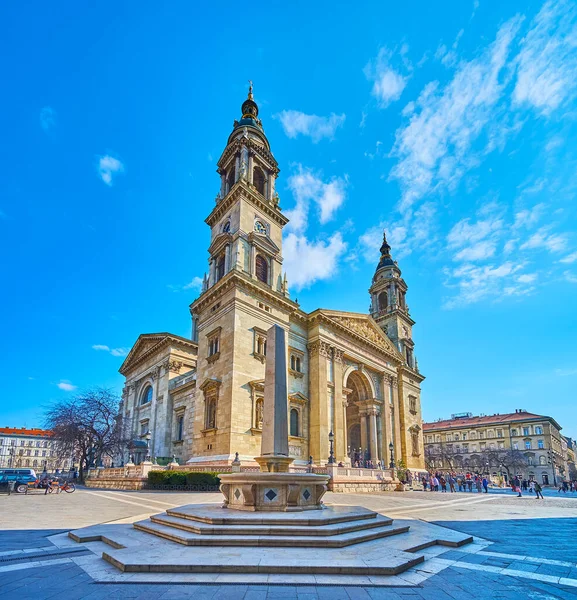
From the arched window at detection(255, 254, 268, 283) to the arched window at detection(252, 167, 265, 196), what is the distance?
7.27 metres

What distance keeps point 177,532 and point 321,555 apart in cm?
311

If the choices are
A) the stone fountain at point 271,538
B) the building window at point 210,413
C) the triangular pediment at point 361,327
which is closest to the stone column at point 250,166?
the triangular pediment at point 361,327

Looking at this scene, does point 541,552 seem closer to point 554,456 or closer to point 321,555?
point 321,555

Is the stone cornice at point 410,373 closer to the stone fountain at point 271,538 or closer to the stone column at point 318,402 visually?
the stone column at point 318,402

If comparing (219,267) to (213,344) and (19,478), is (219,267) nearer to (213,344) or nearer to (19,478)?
(213,344)

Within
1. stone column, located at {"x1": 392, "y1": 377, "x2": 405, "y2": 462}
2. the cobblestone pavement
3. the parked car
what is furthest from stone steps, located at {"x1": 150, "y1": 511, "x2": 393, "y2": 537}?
stone column, located at {"x1": 392, "y1": 377, "x2": 405, "y2": 462}

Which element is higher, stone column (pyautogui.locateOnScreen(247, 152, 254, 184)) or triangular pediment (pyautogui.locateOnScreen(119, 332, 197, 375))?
stone column (pyautogui.locateOnScreen(247, 152, 254, 184))

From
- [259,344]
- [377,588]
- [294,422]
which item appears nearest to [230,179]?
[259,344]

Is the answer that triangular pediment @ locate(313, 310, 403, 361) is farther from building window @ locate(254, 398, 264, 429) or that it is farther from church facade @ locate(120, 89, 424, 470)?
building window @ locate(254, 398, 264, 429)

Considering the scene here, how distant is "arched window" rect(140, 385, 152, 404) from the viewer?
42.2m

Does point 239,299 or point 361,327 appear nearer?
point 239,299

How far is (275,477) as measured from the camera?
30.8 ft

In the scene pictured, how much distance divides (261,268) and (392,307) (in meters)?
24.0

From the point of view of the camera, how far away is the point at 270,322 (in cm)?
3011
